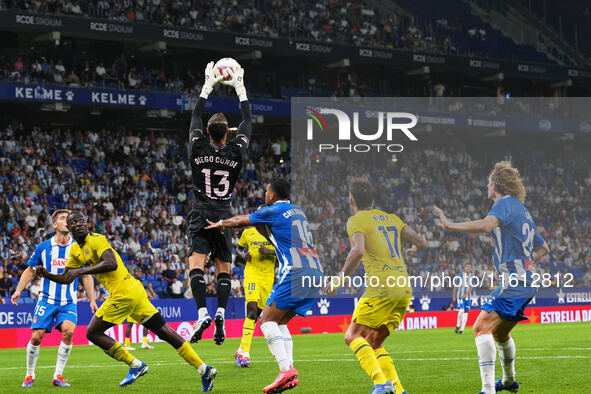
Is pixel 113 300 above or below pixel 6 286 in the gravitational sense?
above

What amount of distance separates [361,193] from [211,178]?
7.30 ft

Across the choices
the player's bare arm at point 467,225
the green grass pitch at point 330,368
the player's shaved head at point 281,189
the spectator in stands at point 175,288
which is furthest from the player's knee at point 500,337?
the spectator in stands at point 175,288

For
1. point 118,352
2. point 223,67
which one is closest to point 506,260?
point 223,67

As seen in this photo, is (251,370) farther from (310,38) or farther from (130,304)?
(310,38)

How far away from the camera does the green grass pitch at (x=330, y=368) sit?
13.2m

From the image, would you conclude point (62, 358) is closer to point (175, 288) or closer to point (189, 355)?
point (189, 355)

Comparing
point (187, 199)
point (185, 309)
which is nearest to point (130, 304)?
point (185, 309)

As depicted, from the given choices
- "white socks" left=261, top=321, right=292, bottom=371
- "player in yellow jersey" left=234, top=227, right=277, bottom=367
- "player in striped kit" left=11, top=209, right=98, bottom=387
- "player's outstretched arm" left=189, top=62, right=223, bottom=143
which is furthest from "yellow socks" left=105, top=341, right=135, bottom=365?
"player in yellow jersey" left=234, top=227, right=277, bottom=367

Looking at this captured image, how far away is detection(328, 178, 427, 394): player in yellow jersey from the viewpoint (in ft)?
34.4

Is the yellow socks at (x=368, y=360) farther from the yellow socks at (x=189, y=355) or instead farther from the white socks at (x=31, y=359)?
the white socks at (x=31, y=359)

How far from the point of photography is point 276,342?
11289 mm

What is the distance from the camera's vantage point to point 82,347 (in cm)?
2505

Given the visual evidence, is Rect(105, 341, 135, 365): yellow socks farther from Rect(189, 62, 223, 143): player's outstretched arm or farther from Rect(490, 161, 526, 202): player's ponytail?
Rect(490, 161, 526, 202): player's ponytail

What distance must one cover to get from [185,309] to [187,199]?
901 cm
